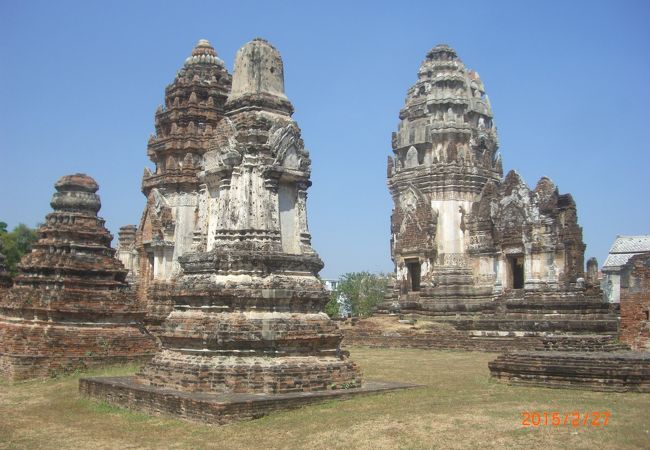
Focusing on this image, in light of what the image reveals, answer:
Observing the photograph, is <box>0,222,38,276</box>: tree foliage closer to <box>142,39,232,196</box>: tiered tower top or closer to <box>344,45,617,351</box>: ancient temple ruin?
<box>142,39,232,196</box>: tiered tower top

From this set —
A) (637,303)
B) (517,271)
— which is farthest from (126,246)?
(637,303)

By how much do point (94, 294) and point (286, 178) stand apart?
8.16 m

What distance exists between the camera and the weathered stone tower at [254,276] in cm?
1241

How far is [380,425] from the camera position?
32.0ft

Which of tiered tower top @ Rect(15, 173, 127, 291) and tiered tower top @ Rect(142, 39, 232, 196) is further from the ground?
tiered tower top @ Rect(142, 39, 232, 196)

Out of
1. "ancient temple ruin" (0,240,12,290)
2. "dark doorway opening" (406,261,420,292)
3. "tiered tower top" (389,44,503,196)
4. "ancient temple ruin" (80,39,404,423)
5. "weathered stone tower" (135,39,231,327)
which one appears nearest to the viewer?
"ancient temple ruin" (80,39,404,423)

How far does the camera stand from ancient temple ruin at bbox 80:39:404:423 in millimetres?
12109

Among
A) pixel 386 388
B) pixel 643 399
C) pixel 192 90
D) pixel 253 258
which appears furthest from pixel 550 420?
pixel 192 90

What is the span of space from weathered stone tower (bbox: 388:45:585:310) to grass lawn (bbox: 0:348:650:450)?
52.6 feet

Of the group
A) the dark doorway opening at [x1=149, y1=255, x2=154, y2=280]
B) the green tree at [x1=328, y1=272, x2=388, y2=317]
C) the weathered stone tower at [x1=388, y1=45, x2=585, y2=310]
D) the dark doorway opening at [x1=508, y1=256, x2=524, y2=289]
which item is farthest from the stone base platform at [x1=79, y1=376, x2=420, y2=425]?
the green tree at [x1=328, y1=272, x2=388, y2=317]

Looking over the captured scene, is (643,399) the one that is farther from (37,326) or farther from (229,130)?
(37,326)

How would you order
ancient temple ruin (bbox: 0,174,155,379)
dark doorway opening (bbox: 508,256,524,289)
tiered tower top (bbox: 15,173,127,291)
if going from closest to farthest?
ancient temple ruin (bbox: 0,174,155,379)
tiered tower top (bbox: 15,173,127,291)
dark doorway opening (bbox: 508,256,524,289)

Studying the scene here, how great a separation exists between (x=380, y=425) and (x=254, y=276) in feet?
14.0

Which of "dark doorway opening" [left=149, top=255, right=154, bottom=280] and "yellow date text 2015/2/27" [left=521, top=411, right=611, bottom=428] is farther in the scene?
"dark doorway opening" [left=149, top=255, right=154, bottom=280]
